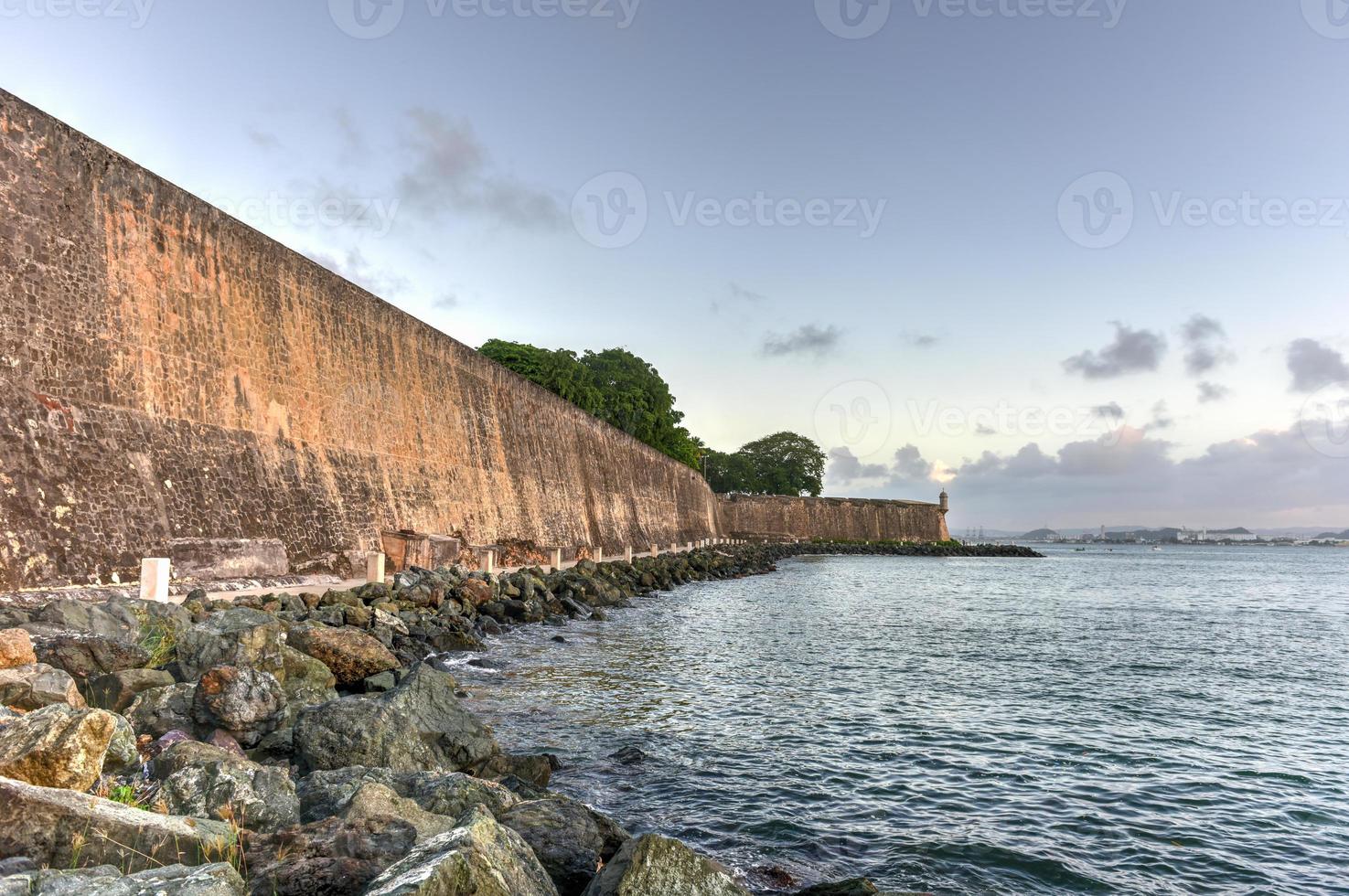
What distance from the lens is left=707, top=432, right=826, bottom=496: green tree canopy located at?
98.4 metres

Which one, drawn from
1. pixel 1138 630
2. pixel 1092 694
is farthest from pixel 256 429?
pixel 1138 630

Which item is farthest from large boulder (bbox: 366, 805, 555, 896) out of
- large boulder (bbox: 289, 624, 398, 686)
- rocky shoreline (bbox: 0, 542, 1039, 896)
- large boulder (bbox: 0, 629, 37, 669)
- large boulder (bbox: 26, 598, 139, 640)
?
large boulder (bbox: 289, 624, 398, 686)

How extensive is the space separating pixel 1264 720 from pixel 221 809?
12563mm

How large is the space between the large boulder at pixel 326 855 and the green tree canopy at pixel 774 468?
94002 mm

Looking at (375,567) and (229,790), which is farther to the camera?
(375,567)

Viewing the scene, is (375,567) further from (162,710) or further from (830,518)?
(830,518)

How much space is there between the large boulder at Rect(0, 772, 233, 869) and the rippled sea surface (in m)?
3.48

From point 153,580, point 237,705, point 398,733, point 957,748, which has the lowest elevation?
point 957,748

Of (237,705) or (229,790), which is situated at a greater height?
(237,705)

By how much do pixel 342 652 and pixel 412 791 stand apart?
454cm

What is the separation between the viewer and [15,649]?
233 inches

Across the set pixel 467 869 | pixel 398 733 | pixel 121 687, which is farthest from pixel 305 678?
pixel 467 869

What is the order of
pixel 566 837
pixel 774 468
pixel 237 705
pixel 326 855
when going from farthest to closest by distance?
pixel 774 468 < pixel 237 705 < pixel 566 837 < pixel 326 855

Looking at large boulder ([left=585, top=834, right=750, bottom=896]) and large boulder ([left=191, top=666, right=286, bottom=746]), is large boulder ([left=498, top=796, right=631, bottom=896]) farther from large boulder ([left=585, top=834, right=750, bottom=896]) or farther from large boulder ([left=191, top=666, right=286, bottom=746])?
large boulder ([left=191, top=666, right=286, bottom=746])
